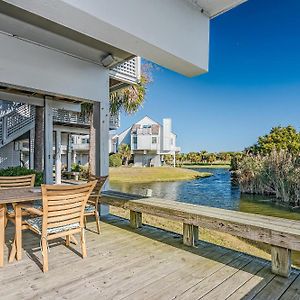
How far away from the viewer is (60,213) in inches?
98.8

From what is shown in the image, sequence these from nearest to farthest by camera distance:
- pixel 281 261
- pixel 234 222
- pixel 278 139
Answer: pixel 281 261, pixel 234 222, pixel 278 139

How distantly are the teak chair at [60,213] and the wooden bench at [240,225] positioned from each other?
1.09 meters

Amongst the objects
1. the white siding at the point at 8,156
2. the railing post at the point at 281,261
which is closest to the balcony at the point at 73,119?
the white siding at the point at 8,156

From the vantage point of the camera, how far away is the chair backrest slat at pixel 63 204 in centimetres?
239

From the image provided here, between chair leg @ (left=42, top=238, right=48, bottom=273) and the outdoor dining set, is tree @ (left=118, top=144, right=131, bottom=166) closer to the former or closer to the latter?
the outdoor dining set

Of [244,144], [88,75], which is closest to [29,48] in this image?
[88,75]

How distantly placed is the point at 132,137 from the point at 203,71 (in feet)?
91.6

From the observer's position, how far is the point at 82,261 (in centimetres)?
271

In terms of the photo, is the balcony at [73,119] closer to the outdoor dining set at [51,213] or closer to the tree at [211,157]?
the outdoor dining set at [51,213]

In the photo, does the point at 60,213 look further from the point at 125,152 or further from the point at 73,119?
the point at 125,152

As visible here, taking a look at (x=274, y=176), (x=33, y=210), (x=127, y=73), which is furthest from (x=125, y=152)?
(x=33, y=210)

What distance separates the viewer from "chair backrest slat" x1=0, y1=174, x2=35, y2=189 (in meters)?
3.69

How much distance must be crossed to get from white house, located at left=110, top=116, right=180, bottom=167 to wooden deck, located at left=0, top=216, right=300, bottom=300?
26.9 metres

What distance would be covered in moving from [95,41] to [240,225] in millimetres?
3403
